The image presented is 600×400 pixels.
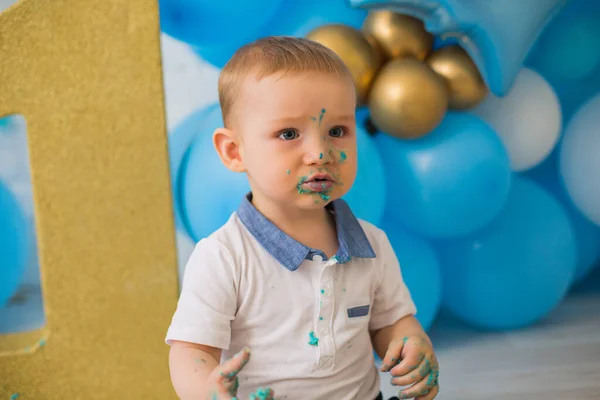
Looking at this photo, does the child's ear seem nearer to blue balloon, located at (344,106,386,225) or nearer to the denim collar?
the denim collar

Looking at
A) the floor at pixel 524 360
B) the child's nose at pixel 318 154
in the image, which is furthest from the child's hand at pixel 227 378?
the floor at pixel 524 360

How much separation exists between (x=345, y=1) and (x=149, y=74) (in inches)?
23.8

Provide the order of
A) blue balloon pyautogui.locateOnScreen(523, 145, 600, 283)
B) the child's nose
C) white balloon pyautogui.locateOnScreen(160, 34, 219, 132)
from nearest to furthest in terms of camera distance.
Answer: the child's nose < blue balloon pyautogui.locateOnScreen(523, 145, 600, 283) < white balloon pyautogui.locateOnScreen(160, 34, 219, 132)

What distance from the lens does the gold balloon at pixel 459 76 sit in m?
1.42

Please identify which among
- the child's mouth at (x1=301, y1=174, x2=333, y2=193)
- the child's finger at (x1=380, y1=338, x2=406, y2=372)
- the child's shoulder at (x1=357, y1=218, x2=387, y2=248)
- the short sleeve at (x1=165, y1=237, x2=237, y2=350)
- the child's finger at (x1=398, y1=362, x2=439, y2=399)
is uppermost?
the child's mouth at (x1=301, y1=174, x2=333, y2=193)

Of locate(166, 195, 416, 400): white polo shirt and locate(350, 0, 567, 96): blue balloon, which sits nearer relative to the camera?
locate(166, 195, 416, 400): white polo shirt

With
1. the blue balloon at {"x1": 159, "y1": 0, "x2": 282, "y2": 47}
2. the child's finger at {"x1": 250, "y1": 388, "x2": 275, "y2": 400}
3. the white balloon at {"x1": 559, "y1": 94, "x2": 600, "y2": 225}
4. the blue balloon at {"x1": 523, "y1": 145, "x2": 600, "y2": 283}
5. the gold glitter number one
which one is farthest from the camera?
the blue balloon at {"x1": 523, "y1": 145, "x2": 600, "y2": 283}

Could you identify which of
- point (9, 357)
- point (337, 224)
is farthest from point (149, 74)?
point (9, 357)

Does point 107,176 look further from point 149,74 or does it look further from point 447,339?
point 447,339

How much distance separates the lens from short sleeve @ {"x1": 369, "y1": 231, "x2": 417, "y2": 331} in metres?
0.96

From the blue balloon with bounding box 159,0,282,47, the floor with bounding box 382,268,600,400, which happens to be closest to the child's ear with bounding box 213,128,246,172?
the blue balloon with bounding box 159,0,282,47

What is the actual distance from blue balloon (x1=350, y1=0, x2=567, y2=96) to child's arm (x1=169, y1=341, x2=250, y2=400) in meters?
0.88

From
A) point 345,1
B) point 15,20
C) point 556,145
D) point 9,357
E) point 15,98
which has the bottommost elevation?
point 9,357

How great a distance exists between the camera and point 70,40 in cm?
107
